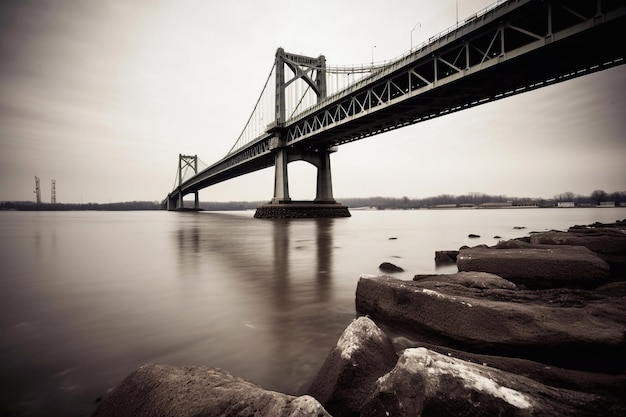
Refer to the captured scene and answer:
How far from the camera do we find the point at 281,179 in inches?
1307

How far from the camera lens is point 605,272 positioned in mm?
3623

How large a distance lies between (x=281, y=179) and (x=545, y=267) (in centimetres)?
3046

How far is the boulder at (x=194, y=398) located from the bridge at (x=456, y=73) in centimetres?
1721

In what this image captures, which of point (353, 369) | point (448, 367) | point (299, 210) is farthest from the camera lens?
point (299, 210)

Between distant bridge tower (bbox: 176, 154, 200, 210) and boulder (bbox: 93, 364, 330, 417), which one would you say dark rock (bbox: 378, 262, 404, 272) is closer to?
boulder (bbox: 93, 364, 330, 417)

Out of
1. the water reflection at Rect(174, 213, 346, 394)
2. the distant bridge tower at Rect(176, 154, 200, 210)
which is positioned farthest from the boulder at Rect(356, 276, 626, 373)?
the distant bridge tower at Rect(176, 154, 200, 210)

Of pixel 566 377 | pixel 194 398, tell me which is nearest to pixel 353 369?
pixel 194 398

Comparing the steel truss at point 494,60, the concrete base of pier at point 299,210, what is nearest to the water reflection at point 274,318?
the steel truss at point 494,60

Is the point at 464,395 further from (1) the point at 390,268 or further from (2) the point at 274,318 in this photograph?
(1) the point at 390,268

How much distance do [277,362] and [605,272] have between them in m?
4.24

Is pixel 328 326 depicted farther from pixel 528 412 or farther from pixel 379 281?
pixel 528 412

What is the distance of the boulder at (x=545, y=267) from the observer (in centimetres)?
360

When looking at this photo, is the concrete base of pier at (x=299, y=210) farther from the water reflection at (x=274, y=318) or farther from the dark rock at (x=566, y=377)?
the dark rock at (x=566, y=377)

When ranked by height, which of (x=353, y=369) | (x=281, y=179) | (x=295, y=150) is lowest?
(x=353, y=369)
